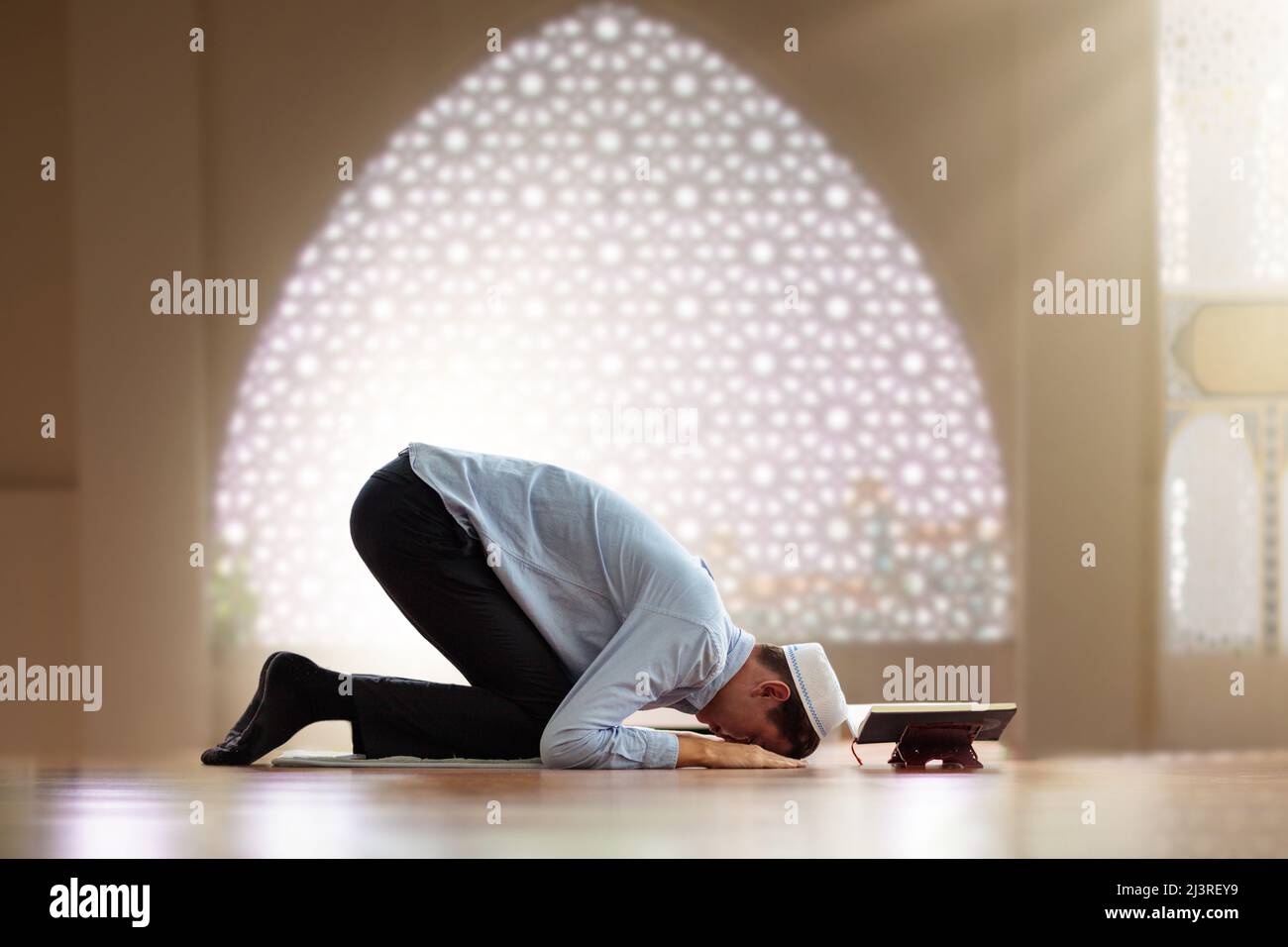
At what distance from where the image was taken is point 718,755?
97.7 inches

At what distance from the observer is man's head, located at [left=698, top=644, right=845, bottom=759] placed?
2.41 meters

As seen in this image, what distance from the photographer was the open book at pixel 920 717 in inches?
97.7

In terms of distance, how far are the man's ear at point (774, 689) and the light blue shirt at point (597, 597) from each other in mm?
68

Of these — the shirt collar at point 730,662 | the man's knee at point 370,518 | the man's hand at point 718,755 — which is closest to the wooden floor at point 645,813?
the man's hand at point 718,755

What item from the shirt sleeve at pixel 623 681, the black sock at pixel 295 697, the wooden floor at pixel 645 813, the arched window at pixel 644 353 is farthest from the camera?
the arched window at pixel 644 353

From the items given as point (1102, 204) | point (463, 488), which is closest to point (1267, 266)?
point (1102, 204)

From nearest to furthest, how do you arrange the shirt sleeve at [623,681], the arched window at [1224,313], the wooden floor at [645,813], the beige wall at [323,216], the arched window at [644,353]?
the wooden floor at [645,813] → the shirt sleeve at [623,681] → the beige wall at [323,216] → the arched window at [644,353] → the arched window at [1224,313]

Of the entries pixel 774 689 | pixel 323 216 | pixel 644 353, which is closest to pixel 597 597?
pixel 774 689

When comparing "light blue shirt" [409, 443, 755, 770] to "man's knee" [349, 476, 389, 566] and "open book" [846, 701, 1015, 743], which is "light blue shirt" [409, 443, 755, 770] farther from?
"open book" [846, 701, 1015, 743]

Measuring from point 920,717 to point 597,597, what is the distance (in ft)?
2.27

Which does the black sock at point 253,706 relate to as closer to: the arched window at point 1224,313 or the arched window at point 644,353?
the arched window at point 644,353
